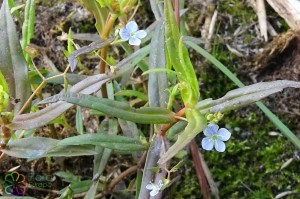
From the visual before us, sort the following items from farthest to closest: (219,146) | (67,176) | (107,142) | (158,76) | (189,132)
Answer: (67,176) < (158,76) < (107,142) < (219,146) < (189,132)

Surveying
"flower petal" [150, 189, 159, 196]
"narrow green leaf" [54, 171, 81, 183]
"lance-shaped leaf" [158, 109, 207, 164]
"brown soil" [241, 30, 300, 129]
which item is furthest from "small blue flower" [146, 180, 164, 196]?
"brown soil" [241, 30, 300, 129]

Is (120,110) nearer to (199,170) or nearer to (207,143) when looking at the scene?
(207,143)

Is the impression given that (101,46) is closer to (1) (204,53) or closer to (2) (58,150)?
(2) (58,150)

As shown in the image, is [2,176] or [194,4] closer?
[2,176]

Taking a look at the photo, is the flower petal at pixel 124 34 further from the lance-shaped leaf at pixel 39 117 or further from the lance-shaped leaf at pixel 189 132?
the lance-shaped leaf at pixel 189 132

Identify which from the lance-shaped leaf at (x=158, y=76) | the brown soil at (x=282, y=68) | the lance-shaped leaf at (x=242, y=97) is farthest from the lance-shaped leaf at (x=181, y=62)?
the brown soil at (x=282, y=68)

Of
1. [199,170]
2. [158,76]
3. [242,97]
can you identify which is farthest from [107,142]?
[199,170]

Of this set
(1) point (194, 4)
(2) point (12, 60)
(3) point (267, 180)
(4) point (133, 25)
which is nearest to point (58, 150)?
(2) point (12, 60)
